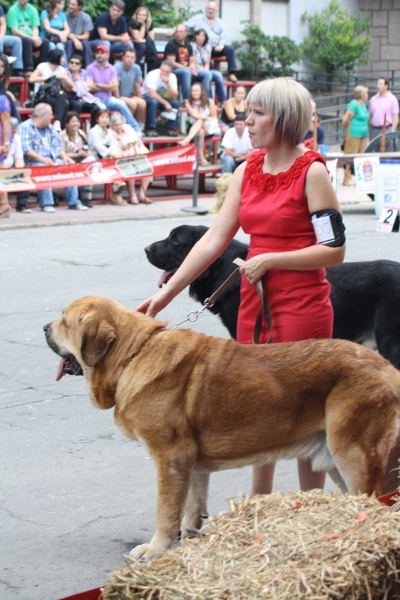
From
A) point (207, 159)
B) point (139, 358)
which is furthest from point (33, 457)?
point (207, 159)

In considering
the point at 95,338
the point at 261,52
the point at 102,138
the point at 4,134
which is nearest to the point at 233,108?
the point at 102,138

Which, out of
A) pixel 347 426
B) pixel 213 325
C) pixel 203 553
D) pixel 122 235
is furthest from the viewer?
pixel 122 235

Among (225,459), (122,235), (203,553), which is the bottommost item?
(122,235)

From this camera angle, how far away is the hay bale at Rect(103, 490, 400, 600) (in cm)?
248

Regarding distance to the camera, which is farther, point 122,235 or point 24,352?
point 122,235

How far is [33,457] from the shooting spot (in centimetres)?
571

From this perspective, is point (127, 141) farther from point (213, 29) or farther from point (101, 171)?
point (213, 29)

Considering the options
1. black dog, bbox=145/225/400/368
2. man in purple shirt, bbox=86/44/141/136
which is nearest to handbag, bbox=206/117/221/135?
man in purple shirt, bbox=86/44/141/136

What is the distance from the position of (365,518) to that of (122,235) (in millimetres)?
12322

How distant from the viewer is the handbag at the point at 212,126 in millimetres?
21016

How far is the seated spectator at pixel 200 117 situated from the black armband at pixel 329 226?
651 inches

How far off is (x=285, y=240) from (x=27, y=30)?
17232mm

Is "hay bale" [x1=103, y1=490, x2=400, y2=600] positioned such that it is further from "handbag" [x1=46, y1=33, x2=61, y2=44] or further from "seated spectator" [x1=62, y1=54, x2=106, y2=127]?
"handbag" [x1=46, y1=33, x2=61, y2=44]

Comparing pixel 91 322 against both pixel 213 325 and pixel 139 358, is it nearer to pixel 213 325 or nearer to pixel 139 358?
pixel 139 358
